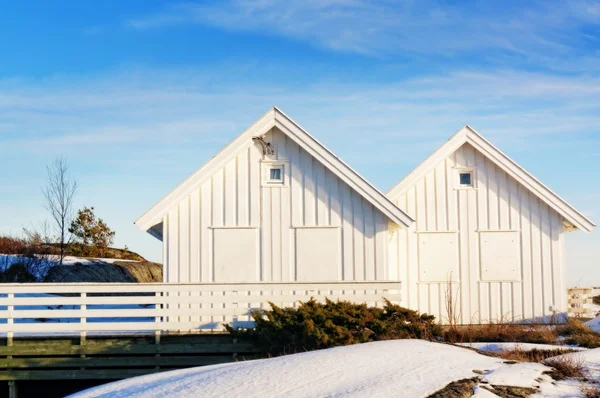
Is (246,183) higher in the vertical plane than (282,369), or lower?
higher

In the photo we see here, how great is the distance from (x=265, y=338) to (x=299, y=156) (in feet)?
19.0

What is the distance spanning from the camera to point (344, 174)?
19453 mm

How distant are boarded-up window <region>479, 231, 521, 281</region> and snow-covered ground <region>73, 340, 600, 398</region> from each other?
11450 millimetres

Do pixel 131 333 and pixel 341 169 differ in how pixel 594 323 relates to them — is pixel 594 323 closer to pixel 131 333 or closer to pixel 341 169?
pixel 341 169

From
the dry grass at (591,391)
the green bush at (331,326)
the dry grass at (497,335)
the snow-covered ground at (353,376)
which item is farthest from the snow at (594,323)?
the dry grass at (591,391)

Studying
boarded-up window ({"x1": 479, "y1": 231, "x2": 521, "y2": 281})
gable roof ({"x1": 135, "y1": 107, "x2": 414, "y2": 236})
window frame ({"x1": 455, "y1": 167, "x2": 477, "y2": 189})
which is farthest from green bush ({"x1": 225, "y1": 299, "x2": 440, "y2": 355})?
window frame ({"x1": 455, "y1": 167, "x2": 477, "y2": 189})

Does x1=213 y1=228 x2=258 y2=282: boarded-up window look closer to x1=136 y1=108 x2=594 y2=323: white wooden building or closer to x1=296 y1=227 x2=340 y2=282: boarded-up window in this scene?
x1=136 y1=108 x2=594 y2=323: white wooden building

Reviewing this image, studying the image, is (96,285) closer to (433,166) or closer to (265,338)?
(265,338)

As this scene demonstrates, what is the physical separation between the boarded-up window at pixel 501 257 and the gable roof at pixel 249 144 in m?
4.01

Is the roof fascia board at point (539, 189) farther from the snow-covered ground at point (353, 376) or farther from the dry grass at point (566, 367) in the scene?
the dry grass at point (566, 367)

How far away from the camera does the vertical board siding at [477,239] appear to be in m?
22.0

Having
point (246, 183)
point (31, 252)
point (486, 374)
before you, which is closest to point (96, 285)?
point (246, 183)

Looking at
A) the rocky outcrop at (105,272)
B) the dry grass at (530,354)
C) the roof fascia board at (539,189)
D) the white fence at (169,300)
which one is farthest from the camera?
the rocky outcrop at (105,272)

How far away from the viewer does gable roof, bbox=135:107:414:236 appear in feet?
63.6
